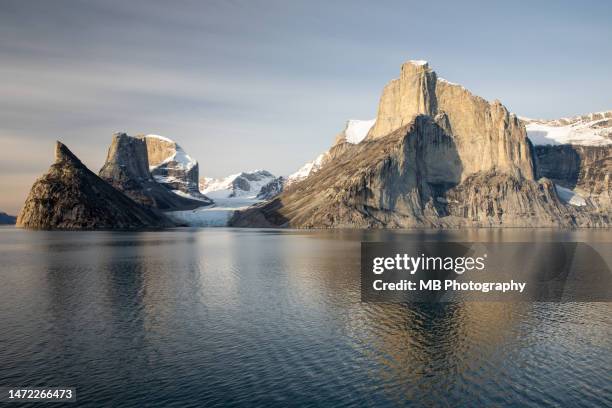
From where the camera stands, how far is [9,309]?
5181 cm

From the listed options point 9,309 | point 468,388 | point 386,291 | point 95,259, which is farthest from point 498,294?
point 95,259

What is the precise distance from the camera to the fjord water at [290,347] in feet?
98.7

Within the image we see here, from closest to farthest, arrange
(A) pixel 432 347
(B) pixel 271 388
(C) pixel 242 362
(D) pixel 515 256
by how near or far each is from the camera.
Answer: (B) pixel 271 388 → (C) pixel 242 362 → (A) pixel 432 347 → (D) pixel 515 256

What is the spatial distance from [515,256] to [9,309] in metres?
104

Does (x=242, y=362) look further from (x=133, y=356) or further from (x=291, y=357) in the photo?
(x=133, y=356)

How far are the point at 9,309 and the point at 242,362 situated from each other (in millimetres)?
33353

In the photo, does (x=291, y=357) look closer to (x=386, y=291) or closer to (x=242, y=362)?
(x=242, y=362)

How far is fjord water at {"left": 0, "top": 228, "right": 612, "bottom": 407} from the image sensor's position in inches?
1184

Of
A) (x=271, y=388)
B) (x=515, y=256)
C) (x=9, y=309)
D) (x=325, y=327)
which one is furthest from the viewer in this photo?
(x=515, y=256)

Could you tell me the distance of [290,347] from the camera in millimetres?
38969

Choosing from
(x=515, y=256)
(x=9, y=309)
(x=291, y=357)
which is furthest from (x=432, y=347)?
(x=515, y=256)

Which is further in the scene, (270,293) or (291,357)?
(270,293)

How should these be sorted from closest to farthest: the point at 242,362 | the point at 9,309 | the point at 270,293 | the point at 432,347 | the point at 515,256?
the point at 242,362 → the point at 432,347 → the point at 9,309 → the point at 270,293 → the point at 515,256

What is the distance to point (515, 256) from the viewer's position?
365 ft
